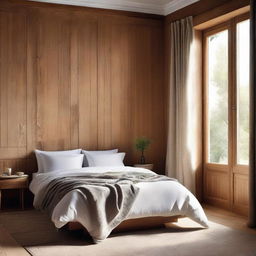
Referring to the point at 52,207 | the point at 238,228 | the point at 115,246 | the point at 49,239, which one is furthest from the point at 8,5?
the point at 238,228

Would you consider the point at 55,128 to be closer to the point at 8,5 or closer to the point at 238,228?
the point at 8,5

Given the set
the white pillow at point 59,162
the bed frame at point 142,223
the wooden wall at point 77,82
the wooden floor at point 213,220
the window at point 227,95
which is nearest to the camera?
the wooden floor at point 213,220

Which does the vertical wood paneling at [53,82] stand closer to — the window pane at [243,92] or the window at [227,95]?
the window at [227,95]

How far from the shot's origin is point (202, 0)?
6.43m

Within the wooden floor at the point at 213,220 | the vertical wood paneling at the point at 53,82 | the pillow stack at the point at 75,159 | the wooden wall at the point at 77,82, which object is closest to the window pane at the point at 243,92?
the wooden floor at the point at 213,220

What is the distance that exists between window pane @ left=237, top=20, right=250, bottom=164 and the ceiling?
1137mm

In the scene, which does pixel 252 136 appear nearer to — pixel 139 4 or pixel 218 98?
pixel 218 98

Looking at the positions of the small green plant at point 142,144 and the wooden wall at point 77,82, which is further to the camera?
the small green plant at point 142,144

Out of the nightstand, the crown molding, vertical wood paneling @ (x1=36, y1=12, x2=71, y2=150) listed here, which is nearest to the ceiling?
the crown molding

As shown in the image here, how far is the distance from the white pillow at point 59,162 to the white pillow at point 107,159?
10.1 inches

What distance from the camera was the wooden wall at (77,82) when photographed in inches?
256

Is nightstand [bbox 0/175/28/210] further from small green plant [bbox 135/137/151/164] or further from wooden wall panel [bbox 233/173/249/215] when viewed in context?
wooden wall panel [bbox 233/173/249/215]

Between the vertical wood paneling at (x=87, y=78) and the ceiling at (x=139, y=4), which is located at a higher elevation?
the ceiling at (x=139, y=4)

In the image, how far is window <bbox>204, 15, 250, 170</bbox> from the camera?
5.94 meters
